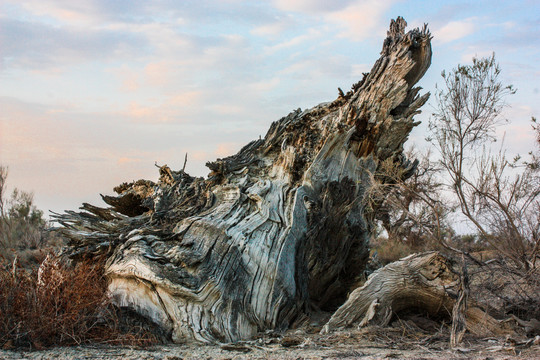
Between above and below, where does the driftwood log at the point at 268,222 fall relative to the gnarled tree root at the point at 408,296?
above

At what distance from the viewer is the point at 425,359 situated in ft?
17.5

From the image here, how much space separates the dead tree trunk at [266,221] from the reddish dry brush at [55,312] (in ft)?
1.53

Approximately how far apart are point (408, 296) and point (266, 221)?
91.5 inches

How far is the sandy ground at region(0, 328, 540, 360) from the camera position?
5434 millimetres

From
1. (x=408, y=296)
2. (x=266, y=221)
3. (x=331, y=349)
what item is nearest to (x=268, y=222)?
(x=266, y=221)

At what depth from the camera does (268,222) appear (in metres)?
7.95

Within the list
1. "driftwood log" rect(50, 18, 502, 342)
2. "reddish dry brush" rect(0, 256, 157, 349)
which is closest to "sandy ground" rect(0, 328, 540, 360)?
"reddish dry brush" rect(0, 256, 157, 349)

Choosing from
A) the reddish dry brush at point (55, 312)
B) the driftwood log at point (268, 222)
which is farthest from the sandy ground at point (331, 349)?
the driftwood log at point (268, 222)

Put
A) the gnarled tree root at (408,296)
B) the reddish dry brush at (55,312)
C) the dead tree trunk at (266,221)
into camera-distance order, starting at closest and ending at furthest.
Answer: the reddish dry brush at (55,312)
the dead tree trunk at (266,221)
the gnarled tree root at (408,296)

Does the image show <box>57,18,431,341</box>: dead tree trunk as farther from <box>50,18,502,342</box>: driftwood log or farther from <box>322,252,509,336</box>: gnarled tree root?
<box>322,252,509,336</box>: gnarled tree root

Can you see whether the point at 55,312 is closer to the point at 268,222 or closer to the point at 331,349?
the point at 331,349

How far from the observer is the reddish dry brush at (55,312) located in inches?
223

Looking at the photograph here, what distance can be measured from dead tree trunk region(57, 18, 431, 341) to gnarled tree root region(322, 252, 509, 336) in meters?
0.91

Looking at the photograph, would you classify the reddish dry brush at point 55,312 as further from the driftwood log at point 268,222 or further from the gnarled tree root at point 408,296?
the gnarled tree root at point 408,296
